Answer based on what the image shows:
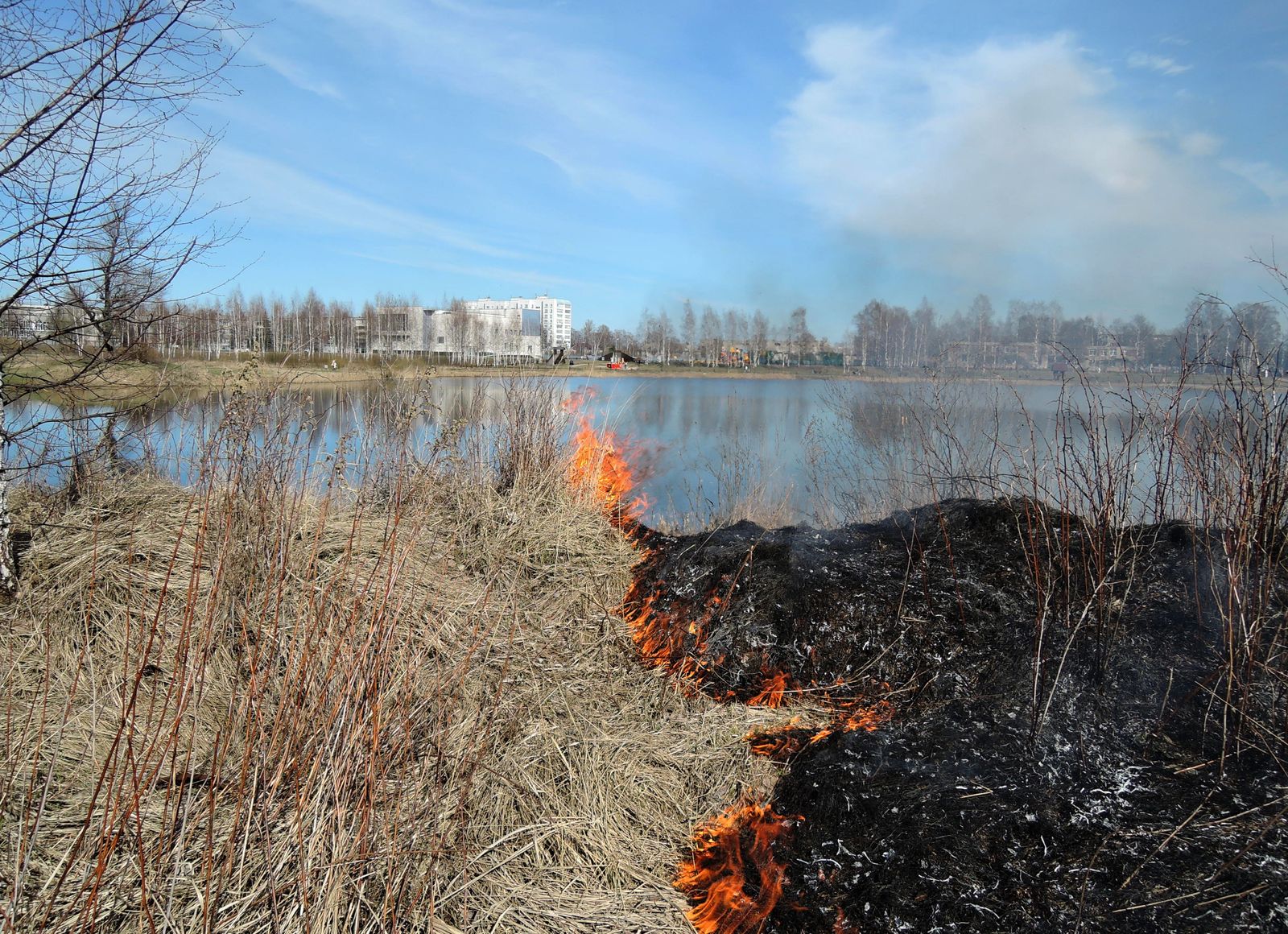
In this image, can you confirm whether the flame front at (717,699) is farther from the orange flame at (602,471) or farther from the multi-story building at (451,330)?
the multi-story building at (451,330)

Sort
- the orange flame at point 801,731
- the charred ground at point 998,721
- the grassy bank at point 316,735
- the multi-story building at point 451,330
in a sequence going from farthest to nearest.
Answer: the multi-story building at point 451,330 → the orange flame at point 801,731 → the charred ground at point 998,721 → the grassy bank at point 316,735

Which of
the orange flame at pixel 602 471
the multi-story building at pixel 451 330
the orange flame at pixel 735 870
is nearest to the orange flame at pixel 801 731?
the orange flame at pixel 735 870

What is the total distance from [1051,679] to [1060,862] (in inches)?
44.7

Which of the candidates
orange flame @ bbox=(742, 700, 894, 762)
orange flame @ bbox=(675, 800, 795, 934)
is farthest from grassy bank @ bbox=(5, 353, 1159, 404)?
orange flame @ bbox=(675, 800, 795, 934)

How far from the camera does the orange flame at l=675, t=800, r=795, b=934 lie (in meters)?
2.48

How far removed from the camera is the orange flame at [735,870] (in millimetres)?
2482

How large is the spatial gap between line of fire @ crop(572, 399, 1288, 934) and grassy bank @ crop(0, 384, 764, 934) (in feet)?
1.15

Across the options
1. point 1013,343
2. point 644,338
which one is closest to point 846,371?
point 1013,343

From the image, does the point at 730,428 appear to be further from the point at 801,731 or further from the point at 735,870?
the point at 735,870

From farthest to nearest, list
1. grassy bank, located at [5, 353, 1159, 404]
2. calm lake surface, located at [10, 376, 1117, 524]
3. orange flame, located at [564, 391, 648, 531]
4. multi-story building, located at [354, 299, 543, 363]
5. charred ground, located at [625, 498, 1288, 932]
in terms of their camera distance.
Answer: multi-story building, located at [354, 299, 543, 363]
orange flame, located at [564, 391, 648, 531]
calm lake surface, located at [10, 376, 1117, 524]
grassy bank, located at [5, 353, 1159, 404]
charred ground, located at [625, 498, 1288, 932]

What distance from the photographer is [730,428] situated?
43.2 feet

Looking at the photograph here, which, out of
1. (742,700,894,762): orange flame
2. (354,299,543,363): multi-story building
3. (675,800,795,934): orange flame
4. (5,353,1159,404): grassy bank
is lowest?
(675,800,795,934): orange flame

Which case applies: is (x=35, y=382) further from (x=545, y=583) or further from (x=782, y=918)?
(x=782, y=918)

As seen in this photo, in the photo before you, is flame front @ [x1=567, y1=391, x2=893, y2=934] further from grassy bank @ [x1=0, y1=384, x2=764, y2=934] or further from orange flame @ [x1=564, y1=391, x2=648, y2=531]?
grassy bank @ [x1=0, y1=384, x2=764, y2=934]
